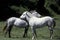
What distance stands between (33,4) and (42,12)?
4.71 feet

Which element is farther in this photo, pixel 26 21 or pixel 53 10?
pixel 53 10

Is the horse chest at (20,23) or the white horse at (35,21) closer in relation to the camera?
the white horse at (35,21)

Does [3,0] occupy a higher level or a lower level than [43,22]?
higher

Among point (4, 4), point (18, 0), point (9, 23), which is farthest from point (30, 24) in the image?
point (18, 0)

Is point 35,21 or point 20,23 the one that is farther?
point 20,23

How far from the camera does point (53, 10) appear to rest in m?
28.5

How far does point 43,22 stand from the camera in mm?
12188

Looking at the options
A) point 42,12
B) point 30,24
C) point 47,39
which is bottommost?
point 47,39

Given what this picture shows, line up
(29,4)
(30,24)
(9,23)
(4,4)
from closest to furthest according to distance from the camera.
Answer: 1. (30,24)
2. (9,23)
3. (4,4)
4. (29,4)

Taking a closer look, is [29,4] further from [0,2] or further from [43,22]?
[43,22]

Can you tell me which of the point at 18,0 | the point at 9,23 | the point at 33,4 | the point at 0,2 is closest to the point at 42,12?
the point at 33,4

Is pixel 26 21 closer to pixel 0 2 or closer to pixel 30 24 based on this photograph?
pixel 30 24

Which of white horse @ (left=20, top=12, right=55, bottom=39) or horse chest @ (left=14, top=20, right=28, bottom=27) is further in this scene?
horse chest @ (left=14, top=20, right=28, bottom=27)

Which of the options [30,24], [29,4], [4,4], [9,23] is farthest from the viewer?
[29,4]
